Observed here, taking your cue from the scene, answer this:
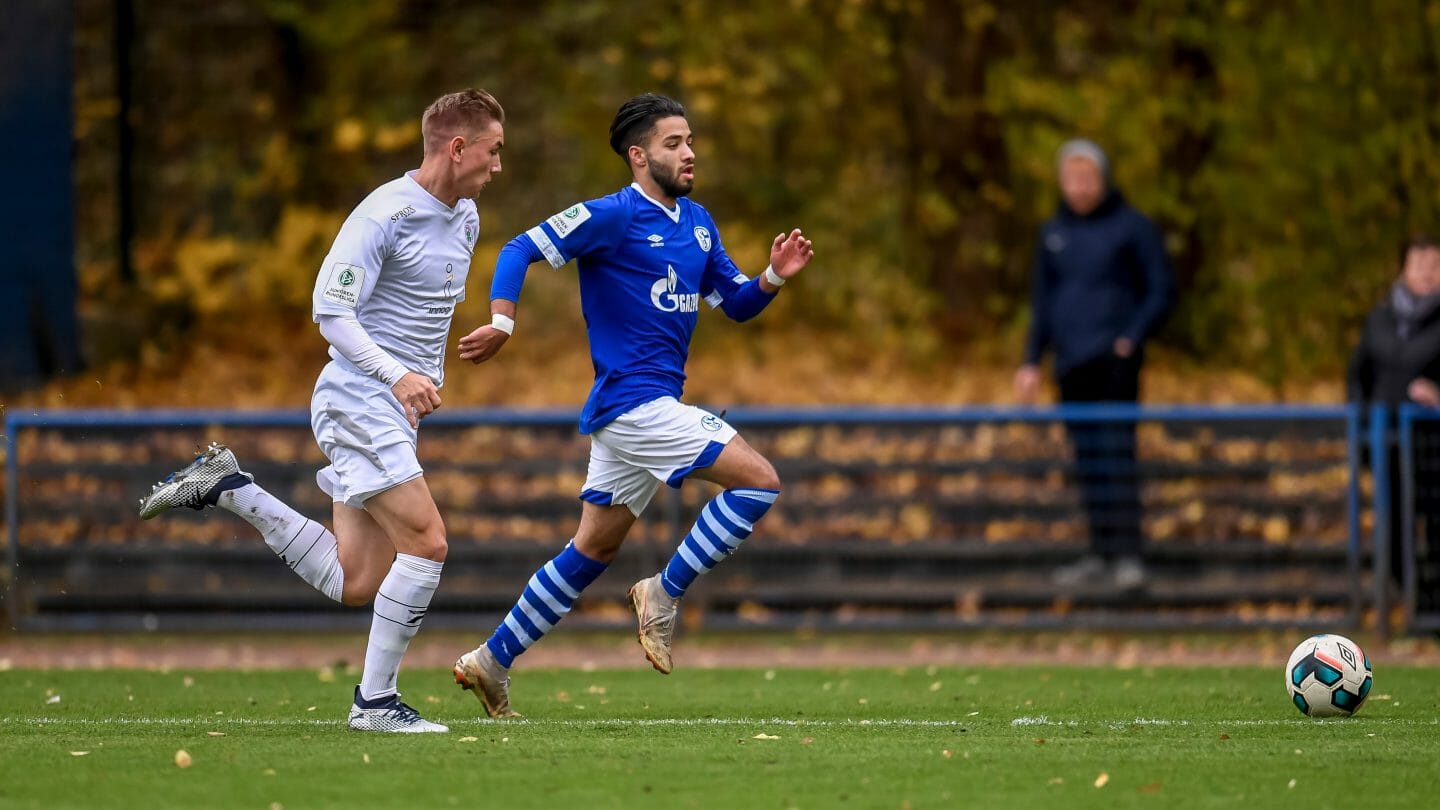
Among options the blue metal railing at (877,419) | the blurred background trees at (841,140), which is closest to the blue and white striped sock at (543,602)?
the blue metal railing at (877,419)

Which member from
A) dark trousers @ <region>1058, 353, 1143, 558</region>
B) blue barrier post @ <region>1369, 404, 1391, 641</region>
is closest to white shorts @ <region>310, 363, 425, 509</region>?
dark trousers @ <region>1058, 353, 1143, 558</region>

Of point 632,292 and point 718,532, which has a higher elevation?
point 632,292

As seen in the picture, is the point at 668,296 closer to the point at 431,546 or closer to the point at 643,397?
the point at 643,397

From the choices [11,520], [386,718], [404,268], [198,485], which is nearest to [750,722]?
[386,718]

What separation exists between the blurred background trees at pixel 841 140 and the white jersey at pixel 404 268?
30.8 feet

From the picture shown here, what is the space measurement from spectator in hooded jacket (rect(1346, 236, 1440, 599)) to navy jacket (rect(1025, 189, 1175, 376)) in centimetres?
127

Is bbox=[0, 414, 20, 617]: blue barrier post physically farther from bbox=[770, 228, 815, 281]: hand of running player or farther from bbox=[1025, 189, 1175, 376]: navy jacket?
bbox=[770, 228, 815, 281]: hand of running player

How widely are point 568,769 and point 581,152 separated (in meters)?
12.1

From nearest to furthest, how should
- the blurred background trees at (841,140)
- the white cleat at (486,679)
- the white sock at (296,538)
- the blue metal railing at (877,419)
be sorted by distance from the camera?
1. the white sock at (296,538)
2. the white cleat at (486,679)
3. the blue metal railing at (877,419)
4. the blurred background trees at (841,140)

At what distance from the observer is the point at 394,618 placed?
7.77m

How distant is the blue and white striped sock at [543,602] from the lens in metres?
8.61

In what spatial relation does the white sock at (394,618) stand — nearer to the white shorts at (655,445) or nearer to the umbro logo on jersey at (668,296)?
the white shorts at (655,445)

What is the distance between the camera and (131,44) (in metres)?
18.3

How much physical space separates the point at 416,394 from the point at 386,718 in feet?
4.01
